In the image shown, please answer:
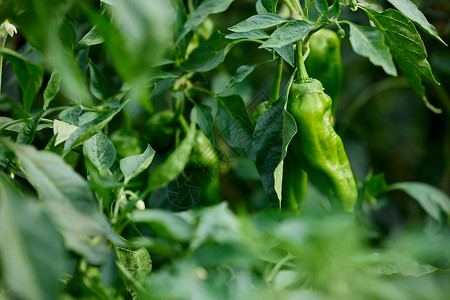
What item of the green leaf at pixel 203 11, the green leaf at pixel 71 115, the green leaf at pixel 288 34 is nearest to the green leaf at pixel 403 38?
the green leaf at pixel 288 34

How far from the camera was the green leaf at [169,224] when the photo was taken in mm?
422

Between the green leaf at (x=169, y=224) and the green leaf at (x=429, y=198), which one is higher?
the green leaf at (x=169, y=224)

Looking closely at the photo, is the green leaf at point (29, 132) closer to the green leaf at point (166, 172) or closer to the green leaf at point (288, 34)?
the green leaf at point (166, 172)

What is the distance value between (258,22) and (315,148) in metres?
0.22

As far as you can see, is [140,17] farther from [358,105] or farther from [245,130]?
[358,105]

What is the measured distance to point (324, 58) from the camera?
2.87 feet

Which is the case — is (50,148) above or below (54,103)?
above

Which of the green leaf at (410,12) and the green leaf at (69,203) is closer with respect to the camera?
the green leaf at (69,203)

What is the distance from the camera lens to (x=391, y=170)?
190cm

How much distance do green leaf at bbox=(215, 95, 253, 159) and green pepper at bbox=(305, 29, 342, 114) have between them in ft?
0.58

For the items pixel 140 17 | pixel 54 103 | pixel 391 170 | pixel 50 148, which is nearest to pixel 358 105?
pixel 391 170

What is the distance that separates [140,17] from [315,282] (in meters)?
0.27

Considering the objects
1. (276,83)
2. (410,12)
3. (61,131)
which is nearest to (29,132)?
(61,131)

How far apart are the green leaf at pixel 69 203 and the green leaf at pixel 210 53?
37cm
